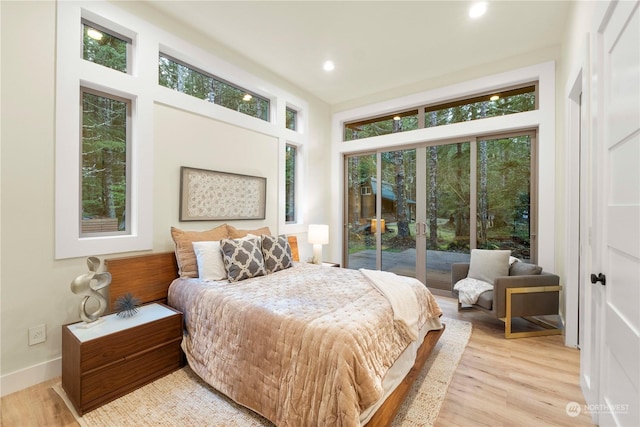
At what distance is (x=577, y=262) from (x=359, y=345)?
8.32 ft

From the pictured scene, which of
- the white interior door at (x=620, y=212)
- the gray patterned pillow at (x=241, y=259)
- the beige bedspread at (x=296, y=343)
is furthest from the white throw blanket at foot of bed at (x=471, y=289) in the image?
the gray patterned pillow at (x=241, y=259)

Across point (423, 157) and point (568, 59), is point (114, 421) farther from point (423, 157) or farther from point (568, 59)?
point (568, 59)

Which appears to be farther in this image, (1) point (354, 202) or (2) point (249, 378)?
(1) point (354, 202)

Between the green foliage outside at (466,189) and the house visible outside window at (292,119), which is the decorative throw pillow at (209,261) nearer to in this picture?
the house visible outside window at (292,119)

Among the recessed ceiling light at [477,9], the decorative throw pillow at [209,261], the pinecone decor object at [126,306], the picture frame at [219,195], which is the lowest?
the pinecone decor object at [126,306]

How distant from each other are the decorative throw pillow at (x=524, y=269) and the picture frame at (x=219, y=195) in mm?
3185

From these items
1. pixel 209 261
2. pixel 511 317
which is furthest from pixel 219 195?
pixel 511 317

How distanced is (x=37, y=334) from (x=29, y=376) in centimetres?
29

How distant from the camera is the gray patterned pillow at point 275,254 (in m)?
2.97

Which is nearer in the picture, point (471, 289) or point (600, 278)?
point (600, 278)

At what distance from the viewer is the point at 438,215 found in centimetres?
427

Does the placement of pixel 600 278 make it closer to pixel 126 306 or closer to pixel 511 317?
pixel 511 317

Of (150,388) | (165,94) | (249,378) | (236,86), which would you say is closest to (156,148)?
(165,94)

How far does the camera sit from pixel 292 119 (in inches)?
181
